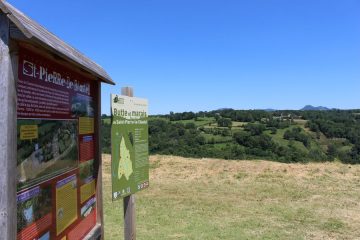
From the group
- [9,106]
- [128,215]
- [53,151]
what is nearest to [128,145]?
[128,215]

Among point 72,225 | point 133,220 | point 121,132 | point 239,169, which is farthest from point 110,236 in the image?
point 239,169

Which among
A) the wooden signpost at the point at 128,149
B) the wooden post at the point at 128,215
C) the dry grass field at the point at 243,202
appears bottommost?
the dry grass field at the point at 243,202

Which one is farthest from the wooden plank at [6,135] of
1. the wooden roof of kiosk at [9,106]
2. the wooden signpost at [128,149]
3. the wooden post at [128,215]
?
the wooden post at [128,215]

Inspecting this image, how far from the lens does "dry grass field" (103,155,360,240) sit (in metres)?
6.48

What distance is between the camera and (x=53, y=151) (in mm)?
2791

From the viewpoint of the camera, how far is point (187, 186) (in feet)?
32.8

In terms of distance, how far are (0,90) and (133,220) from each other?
9.07ft

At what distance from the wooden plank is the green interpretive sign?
1.75 m

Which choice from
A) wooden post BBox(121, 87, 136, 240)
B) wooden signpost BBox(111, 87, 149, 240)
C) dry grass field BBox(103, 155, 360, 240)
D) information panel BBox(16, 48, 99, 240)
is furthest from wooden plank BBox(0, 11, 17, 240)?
dry grass field BBox(103, 155, 360, 240)

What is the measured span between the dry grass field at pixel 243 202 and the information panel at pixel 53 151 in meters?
3.03

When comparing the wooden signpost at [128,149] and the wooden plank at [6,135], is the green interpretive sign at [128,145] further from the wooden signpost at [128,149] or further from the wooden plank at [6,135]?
the wooden plank at [6,135]

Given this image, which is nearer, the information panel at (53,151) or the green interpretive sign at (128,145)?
the information panel at (53,151)

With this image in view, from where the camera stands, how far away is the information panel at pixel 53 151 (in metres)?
2.36

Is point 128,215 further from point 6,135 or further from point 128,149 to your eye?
point 6,135
